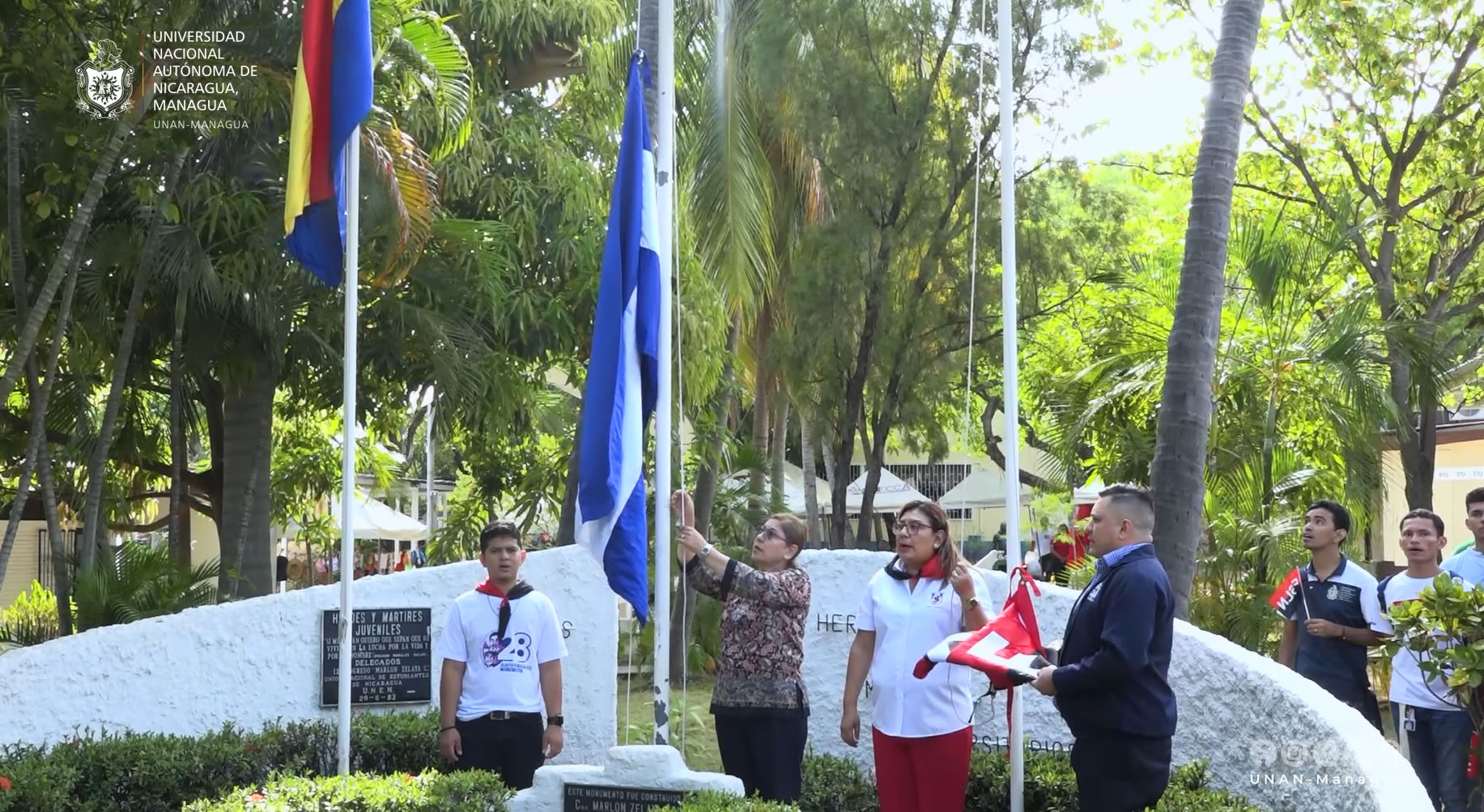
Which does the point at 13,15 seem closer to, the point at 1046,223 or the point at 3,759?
the point at 3,759

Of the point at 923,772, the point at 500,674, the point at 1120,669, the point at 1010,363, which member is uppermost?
the point at 1010,363

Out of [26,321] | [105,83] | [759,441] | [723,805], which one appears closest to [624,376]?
[723,805]

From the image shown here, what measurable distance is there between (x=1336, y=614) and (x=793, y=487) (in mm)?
20978

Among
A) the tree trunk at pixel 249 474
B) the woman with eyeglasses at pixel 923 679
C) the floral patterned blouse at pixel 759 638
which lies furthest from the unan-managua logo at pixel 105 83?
the woman with eyeglasses at pixel 923 679

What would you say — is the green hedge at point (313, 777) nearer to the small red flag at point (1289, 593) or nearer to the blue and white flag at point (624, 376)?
the blue and white flag at point (624, 376)

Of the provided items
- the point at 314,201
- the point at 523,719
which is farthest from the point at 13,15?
the point at 523,719

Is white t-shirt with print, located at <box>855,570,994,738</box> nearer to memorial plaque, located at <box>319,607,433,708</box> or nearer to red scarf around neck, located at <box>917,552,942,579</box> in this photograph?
red scarf around neck, located at <box>917,552,942,579</box>

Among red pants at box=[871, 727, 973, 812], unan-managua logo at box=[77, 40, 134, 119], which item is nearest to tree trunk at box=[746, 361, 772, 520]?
unan-managua logo at box=[77, 40, 134, 119]

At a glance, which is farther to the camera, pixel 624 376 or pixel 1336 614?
pixel 1336 614

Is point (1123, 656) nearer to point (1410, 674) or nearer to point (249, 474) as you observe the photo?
point (1410, 674)

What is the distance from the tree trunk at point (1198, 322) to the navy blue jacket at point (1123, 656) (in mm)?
2494

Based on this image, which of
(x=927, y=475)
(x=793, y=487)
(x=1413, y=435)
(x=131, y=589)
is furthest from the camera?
(x=927, y=475)

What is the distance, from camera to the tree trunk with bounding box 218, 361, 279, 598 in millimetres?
13336

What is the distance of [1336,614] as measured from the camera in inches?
282
